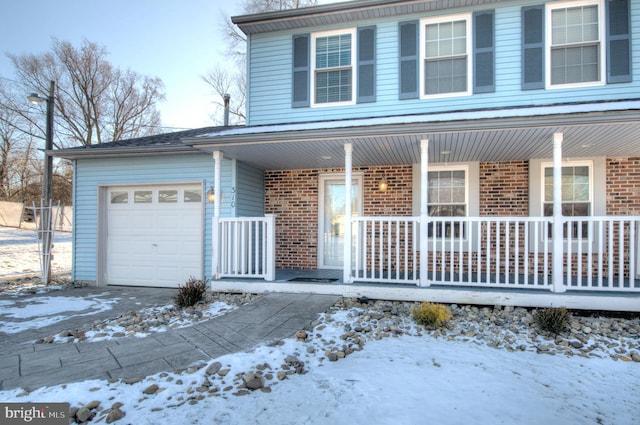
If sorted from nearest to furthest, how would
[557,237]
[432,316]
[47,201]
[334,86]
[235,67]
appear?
[432,316]
[557,237]
[334,86]
[47,201]
[235,67]

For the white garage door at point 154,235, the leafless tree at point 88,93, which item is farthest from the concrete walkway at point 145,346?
the leafless tree at point 88,93

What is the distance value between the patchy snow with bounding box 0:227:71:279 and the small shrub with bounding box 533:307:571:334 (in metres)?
9.54

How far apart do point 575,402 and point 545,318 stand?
5.39 ft

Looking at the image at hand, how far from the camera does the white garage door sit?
7.30 m

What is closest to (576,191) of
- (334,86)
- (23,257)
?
(334,86)

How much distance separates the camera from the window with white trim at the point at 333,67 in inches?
276

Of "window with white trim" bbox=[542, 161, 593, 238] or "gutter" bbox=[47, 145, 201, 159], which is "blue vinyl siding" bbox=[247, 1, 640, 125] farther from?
"gutter" bbox=[47, 145, 201, 159]

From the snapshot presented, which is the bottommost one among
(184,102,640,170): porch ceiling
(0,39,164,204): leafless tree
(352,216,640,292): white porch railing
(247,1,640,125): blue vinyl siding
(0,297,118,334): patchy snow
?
(0,297,118,334): patchy snow

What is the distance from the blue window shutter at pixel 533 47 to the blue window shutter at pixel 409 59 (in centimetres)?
181

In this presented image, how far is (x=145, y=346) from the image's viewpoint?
3738 millimetres

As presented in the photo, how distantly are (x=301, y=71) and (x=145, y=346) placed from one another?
5.62 metres

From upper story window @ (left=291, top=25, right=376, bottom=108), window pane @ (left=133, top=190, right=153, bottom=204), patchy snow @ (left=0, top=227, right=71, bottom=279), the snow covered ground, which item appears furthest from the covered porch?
patchy snow @ (left=0, top=227, right=71, bottom=279)

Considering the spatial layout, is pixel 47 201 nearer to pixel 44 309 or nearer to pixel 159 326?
pixel 44 309

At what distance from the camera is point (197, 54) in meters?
17.6
